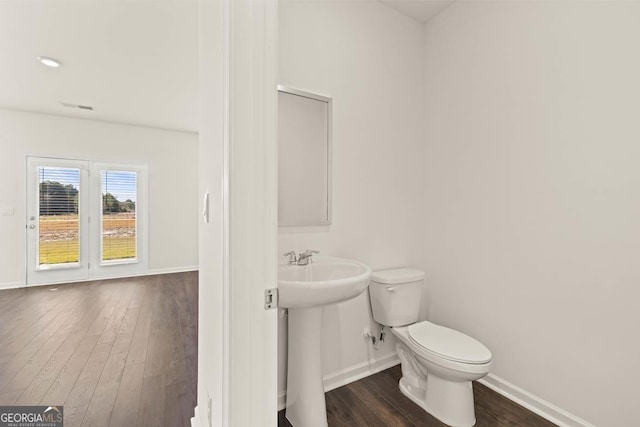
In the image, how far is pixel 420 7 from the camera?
6.83 ft

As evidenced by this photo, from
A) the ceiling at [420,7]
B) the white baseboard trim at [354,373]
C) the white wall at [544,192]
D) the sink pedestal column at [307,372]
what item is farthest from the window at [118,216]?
the white wall at [544,192]

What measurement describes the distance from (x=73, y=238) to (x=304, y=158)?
4.75 meters

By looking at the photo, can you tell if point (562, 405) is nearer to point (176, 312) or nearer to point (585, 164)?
point (585, 164)

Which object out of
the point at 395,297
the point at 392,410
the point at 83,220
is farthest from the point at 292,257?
the point at 83,220

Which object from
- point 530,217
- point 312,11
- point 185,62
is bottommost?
point 530,217

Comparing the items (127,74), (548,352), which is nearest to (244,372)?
(548,352)

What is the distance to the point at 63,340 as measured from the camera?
250cm

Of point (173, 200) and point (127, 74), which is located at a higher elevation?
point (127, 74)

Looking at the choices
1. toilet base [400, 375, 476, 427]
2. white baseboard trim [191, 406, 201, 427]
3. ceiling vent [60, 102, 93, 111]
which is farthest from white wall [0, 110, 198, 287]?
toilet base [400, 375, 476, 427]

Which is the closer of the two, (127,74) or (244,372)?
(244,372)

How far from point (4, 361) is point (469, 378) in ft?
10.5

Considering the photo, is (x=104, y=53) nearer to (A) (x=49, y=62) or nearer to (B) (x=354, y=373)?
(A) (x=49, y=62)
